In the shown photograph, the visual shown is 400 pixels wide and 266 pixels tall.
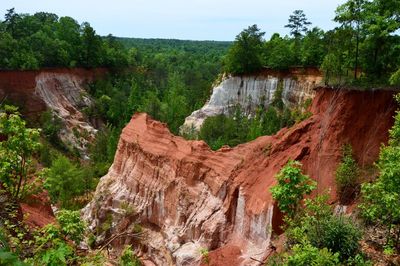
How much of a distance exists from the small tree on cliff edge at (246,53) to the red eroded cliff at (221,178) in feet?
79.8

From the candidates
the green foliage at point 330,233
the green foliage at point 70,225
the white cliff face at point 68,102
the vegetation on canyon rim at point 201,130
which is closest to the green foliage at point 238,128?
the vegetation on canyon rim at point 201,130

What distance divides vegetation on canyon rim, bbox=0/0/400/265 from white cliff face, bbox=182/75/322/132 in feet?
3.76

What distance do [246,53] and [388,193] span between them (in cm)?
4163

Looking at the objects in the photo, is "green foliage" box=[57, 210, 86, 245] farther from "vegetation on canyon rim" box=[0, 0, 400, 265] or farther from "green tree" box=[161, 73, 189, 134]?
"green tree" box=[161, 73, 189, 134]

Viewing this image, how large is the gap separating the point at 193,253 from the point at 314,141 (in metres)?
8.05

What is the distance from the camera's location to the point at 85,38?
2625 inches

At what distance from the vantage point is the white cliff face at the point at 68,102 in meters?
55.1

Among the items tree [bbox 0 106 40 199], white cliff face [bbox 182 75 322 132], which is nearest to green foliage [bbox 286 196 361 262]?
tree [bbox 0 106 40 199]

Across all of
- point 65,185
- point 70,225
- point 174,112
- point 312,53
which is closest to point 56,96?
point 174,112

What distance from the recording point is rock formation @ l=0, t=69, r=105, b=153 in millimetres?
53906

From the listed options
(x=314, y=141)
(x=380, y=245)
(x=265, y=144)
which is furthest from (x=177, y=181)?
(x=380, y=245)

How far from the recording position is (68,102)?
60500mm

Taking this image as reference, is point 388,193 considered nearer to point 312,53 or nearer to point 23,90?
point 312,53

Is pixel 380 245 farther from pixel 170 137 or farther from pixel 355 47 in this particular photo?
pixel 170 137
